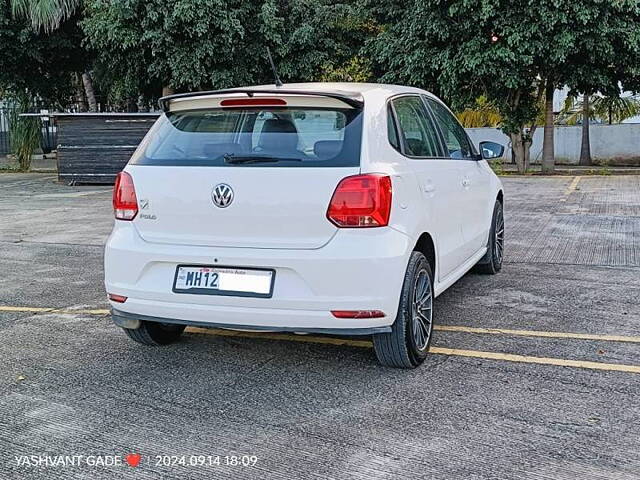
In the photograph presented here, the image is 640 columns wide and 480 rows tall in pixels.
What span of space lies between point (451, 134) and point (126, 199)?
8.61ft

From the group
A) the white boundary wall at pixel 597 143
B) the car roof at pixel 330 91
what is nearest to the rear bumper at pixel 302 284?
the car roof at pixel 330 91

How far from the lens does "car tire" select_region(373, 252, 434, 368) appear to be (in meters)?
4.11

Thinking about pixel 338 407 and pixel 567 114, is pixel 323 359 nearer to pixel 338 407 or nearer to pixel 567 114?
pixel 338 407

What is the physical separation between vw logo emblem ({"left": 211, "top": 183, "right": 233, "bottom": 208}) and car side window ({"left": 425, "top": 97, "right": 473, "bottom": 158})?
6.54ft

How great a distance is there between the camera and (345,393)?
13.2 ft

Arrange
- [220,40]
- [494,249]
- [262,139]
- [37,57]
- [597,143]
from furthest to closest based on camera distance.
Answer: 1. [597,143]
2. [37,57]
3. [220,40]
4. [494,249]
5. [262,139]

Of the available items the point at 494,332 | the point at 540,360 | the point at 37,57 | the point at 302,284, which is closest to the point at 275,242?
the point at 302,284

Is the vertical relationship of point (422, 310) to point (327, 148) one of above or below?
below

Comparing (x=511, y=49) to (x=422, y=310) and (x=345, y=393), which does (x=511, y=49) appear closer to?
(x=422, y=310)

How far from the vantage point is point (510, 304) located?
18.9 ft

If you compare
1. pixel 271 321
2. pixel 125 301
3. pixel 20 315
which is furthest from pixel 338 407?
pixel 20 315

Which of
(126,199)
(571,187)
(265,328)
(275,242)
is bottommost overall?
(571,187)

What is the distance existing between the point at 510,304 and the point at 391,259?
7.15ft

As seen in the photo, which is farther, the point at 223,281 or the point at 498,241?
the point at 498,241
